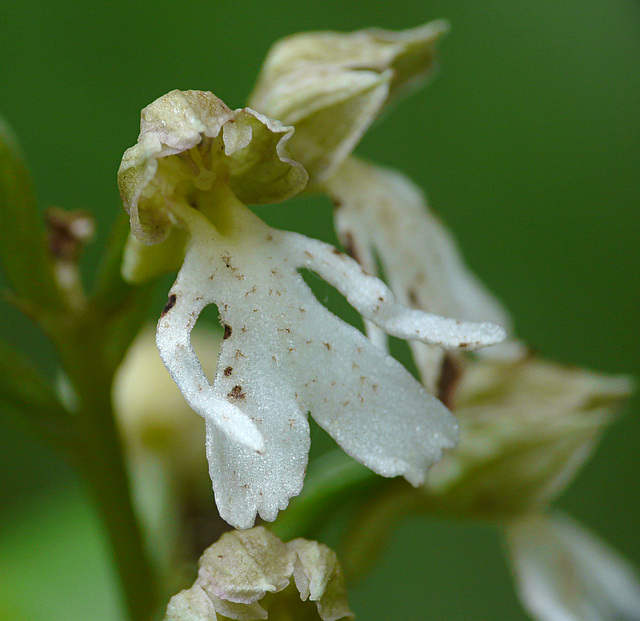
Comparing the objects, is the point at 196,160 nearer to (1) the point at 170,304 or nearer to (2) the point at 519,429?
(1) the point at 170,304

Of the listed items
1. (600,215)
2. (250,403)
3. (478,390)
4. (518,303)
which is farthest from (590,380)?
(600,215)

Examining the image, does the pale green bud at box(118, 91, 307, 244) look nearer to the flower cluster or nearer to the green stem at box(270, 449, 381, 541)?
the flower cluster

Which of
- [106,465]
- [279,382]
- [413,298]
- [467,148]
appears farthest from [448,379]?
[467,148]

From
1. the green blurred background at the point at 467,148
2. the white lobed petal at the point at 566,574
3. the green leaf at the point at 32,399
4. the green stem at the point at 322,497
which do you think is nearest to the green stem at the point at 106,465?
the green leaf at the point at 32,399

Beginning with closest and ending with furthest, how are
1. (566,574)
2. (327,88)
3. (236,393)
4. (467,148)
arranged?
1. (236,393)
2. (327,88)
3. (566,574)
4. (467,148)

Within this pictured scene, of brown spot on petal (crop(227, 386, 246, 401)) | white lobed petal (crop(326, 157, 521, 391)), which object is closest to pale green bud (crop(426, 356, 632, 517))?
white lobed petal (crop(326, 157, 521, 391))

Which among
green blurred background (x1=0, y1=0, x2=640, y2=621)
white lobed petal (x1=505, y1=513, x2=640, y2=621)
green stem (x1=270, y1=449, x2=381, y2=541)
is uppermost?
green stem (x1=270, y1=449, x2=381, y2=541)
